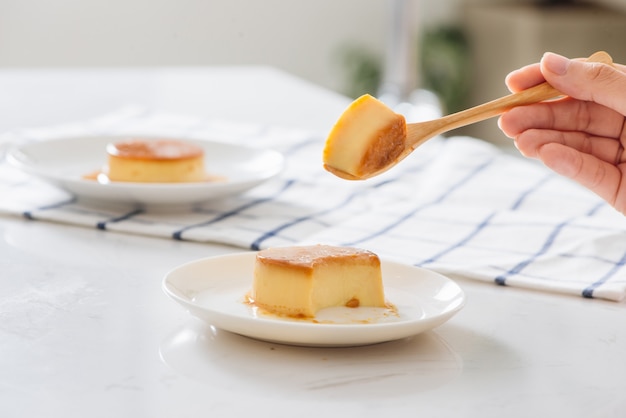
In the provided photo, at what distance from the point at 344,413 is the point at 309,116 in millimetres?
1489

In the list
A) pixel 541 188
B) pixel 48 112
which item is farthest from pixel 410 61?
pixel 541 188

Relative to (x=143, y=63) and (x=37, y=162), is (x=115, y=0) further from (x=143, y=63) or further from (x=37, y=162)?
(x=37, y=162)

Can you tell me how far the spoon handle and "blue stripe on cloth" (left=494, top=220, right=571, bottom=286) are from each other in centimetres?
18

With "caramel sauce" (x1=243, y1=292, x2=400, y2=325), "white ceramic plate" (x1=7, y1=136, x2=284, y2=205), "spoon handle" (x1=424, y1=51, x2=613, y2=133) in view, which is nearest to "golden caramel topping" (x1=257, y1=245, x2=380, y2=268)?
"caramel sauce" (x1=243, y1=292, x2=400, y2=325)

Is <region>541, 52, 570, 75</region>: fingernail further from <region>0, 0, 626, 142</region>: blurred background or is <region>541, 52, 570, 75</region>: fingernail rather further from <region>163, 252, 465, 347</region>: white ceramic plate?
<region>0, 0, 626, 142</region>: blurred background

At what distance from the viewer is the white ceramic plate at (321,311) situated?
0.86 meters

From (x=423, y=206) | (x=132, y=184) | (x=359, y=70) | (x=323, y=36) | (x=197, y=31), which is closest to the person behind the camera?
(x=132, y=184)

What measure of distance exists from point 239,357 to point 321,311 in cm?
10

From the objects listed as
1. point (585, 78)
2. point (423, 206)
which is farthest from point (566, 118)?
point (423, 206)

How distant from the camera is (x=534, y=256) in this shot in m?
1.23

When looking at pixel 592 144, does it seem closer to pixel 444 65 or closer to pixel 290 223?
pixel 290 223

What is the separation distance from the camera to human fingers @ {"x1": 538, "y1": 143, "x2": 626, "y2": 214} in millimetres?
1228

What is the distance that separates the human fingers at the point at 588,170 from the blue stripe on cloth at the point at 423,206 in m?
0.24

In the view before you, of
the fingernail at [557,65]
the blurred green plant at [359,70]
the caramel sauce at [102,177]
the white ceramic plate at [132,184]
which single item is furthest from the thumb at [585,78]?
the blurred green plant at [359,70]
